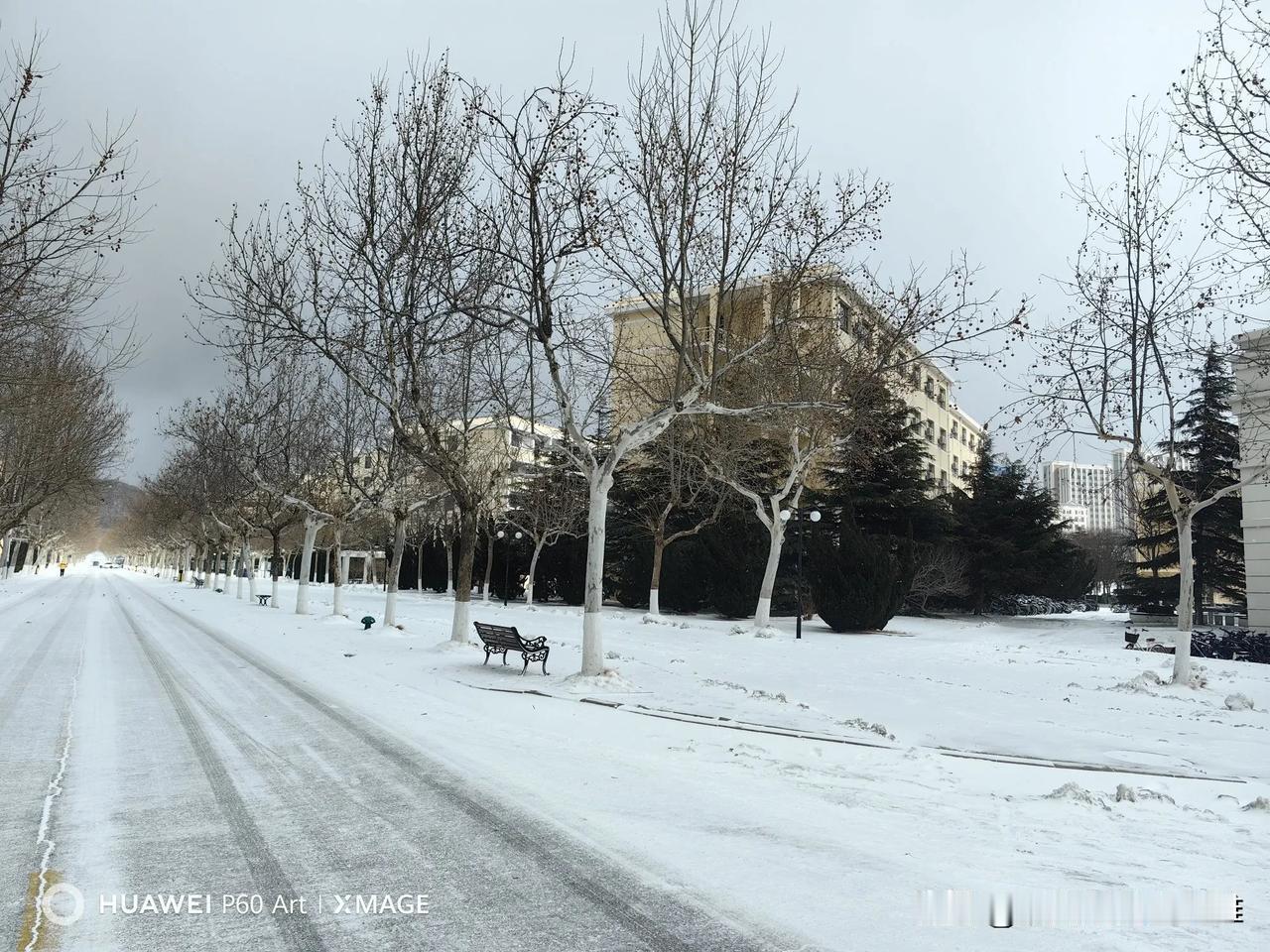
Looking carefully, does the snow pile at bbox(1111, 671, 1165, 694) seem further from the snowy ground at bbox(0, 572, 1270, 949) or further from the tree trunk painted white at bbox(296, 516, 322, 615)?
the tree trunk painted white at bbox(296, 516, 322, 615)

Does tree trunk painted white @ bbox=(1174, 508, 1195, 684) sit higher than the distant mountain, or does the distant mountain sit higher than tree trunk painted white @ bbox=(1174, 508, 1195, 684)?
the distant mountain

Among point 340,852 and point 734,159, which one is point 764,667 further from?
point 340,852

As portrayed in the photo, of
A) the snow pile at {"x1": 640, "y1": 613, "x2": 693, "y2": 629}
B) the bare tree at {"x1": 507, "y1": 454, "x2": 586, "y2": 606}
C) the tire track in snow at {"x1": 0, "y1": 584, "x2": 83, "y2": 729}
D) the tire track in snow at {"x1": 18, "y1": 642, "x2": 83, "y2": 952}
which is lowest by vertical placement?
the snow pile at {"x1": 640, "y1": 613, "x2": 693, "y2": 629}

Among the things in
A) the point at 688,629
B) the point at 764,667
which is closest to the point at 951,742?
the point at 764,667

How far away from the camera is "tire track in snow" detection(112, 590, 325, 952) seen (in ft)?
11.4

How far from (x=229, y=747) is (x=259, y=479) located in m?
23.5

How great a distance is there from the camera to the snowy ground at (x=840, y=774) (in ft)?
13.5

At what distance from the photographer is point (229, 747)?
714 cm

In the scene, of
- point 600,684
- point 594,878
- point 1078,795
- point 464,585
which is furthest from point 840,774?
point 464,585

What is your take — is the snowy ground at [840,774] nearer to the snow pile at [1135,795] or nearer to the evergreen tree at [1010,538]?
the snow pile at [1135,795]

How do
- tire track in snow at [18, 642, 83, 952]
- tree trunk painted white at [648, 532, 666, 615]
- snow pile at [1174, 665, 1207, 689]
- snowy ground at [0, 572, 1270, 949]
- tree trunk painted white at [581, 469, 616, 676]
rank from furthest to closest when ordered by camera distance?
tree trunk painted white at [648, 532, 666, 615]
snow pile at [1174, 665, 1207, 689]
tree trunk painted white at [581, 469, 616, 676]
snowy ground at [0, 572, 1270, 949]
tire track in snow at [18, 642, 83, 952]

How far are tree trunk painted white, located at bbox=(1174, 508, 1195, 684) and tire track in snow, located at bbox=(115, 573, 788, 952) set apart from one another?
14.0 meters

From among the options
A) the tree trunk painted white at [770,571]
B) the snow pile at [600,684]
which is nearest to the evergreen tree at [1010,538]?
the tree trunk painted white at [770,571]

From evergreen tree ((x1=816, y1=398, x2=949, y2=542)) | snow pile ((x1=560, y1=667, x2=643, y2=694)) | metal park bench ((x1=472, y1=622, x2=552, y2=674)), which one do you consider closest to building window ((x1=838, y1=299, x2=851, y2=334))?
metal park bench ((x1=472, y1=622, x2=552, y2=674))
